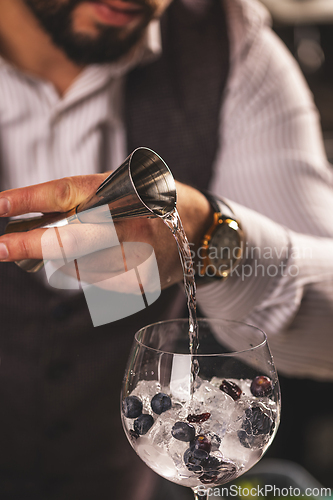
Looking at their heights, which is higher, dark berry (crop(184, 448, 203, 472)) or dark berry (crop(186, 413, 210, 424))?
dark berry (crop(186, 413, 210, 424))

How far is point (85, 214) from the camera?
1.12ft

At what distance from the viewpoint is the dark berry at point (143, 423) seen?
1.32ft

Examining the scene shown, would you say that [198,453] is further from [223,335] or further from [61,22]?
[61,22]

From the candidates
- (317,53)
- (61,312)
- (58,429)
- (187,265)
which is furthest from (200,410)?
(317,53)

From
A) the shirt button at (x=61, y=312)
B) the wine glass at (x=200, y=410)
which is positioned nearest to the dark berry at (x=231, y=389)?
the wine glass at (x=200, y=410)

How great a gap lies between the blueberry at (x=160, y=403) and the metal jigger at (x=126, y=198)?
0.52 ft

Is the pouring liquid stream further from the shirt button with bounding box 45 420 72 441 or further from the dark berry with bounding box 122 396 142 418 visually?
the shirt button with bounding box 45 420 72 441

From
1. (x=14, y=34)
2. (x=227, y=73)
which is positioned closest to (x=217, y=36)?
(x=227, y=73)

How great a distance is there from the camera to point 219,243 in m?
0.56

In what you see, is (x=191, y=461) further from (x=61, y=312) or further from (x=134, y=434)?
(x=61, y=312)

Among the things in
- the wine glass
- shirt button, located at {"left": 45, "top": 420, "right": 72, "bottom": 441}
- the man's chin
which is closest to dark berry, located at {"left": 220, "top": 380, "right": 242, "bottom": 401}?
the wine glass

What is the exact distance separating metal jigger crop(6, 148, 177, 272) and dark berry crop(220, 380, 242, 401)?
170 mm

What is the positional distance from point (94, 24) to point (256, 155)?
407 mm

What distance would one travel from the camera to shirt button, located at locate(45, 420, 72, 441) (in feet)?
2.77
